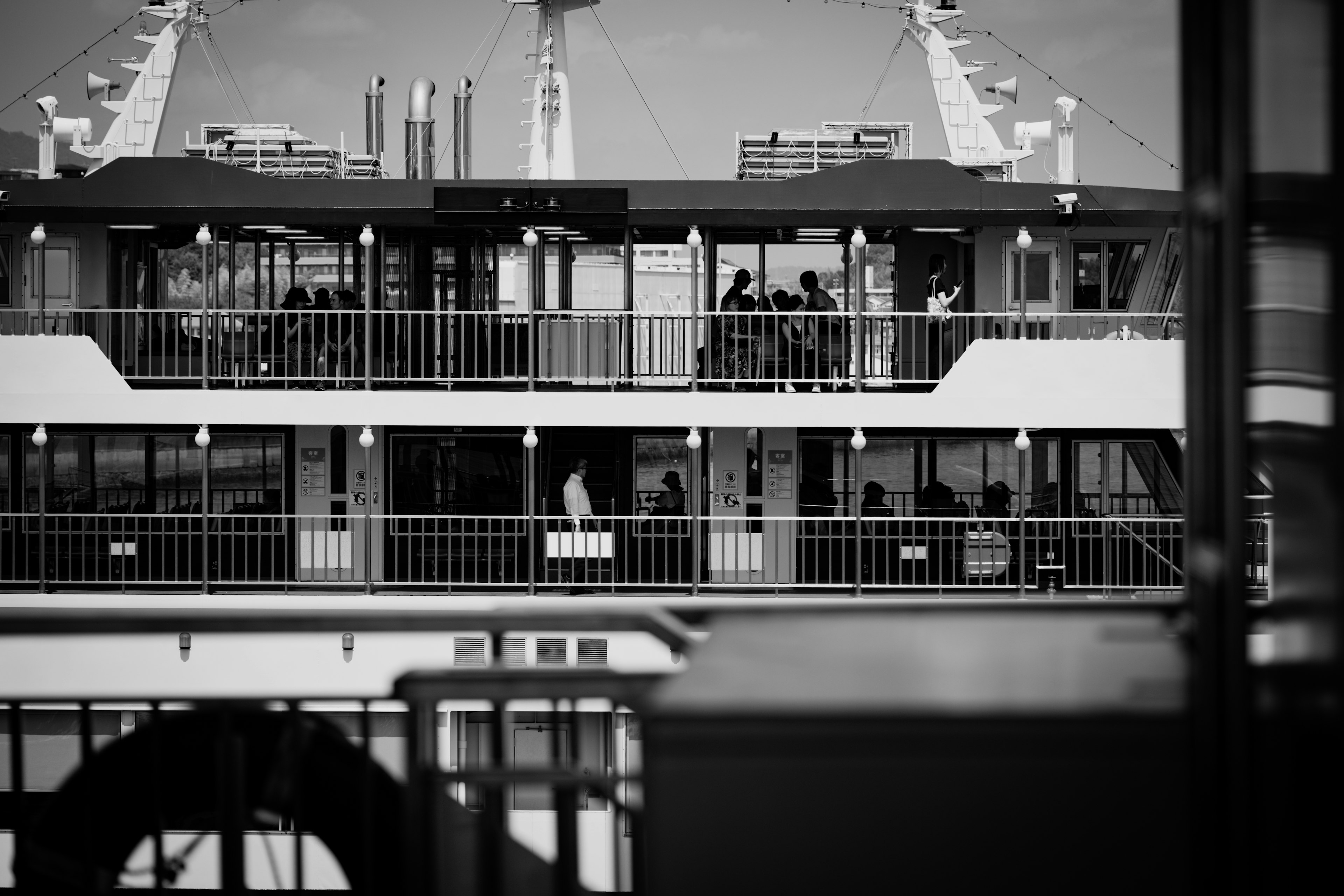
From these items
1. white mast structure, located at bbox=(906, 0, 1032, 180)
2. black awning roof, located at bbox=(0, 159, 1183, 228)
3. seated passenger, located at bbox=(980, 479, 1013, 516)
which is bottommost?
seated passenger, located at bbox=(980, 479, 1013, 516)

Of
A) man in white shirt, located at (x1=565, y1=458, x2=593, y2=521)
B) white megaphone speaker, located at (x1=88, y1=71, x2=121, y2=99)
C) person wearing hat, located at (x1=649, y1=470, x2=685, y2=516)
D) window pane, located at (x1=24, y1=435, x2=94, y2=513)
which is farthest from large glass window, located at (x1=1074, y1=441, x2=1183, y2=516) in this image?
white megaphone speaker, located at (x1=88, y1=71, x2=121, y2=99)

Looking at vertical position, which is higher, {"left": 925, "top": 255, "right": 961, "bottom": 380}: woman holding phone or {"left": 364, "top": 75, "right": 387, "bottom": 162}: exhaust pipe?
{"left": 364, "top": 75, "right": 387, "bottom": 162}: exhaust pipe

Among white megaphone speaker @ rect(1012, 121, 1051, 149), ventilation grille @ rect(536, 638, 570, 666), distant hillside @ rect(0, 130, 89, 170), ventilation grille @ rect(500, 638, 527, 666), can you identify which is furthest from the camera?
distant hillside @ rect(0, 130, 89, 170)

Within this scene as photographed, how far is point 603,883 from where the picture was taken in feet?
48.0

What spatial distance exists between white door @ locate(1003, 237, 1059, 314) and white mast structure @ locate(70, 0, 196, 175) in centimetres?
1449

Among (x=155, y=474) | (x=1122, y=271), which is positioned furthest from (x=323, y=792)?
(x=1122, y=271)

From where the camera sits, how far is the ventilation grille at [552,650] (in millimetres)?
16453

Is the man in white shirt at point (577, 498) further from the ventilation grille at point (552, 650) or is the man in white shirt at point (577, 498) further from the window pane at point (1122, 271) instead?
the window pane at point (1122, 271)

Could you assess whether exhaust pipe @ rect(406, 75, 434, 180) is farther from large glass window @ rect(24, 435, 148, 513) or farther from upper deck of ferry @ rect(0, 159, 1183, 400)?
large glass window @ rect(24, 435, 148, 513)

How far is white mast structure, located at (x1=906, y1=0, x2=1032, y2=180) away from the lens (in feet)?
73.4

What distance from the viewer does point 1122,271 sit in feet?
64.7

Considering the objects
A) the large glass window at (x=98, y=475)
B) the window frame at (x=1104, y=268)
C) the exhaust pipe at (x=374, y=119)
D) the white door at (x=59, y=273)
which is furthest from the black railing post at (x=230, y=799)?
the exhaust pipe at (x=374, y=119)

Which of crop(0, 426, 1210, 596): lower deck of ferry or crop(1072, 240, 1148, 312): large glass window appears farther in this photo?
crop(1072, 240, 1148, 312): large glass window

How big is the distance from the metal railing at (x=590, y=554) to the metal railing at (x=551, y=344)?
205cm
